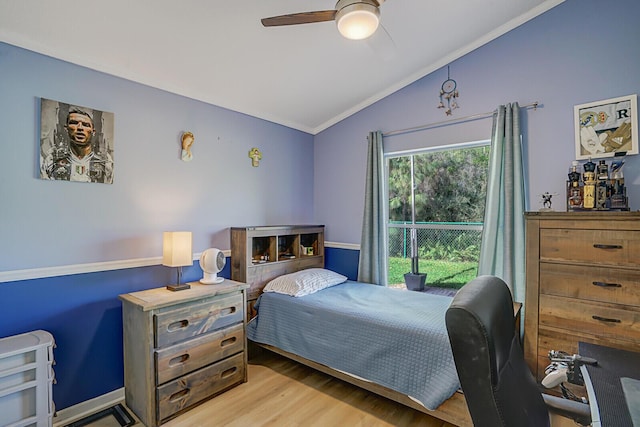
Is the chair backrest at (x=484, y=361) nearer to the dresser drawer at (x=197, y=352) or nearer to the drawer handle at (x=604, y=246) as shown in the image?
the drawer handle at (x=604, y=246)

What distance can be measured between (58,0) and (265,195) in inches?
80.3

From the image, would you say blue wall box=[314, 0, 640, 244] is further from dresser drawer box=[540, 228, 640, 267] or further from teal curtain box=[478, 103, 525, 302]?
dresser drawer box=[540, 228, 640, 267]

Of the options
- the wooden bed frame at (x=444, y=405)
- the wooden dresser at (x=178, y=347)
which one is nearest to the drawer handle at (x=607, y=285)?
the wooden bed frame at (x=444, y=405)

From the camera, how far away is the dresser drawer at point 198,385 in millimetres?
1993

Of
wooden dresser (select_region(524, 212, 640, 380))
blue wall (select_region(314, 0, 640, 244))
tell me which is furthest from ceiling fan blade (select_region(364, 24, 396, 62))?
wooden dresser (select_region(524, 212, 640, 380))

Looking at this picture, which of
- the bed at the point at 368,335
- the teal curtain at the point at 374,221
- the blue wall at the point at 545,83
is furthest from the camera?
the teal curtain at the point at 374,221

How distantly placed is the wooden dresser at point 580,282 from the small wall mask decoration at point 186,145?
2.50m

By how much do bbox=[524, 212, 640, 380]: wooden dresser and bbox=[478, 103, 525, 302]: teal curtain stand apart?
44cm

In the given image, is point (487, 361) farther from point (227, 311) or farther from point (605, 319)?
point (227, 311)

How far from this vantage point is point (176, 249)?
2240 mm

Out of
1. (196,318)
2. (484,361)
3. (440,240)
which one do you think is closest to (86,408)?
(196,318)

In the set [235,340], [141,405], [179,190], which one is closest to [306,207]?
[179,190]

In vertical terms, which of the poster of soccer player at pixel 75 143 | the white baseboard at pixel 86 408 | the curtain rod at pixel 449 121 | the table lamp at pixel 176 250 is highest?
the curtain rod at pixel 449 121

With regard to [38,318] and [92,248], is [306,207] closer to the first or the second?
[92,248]
